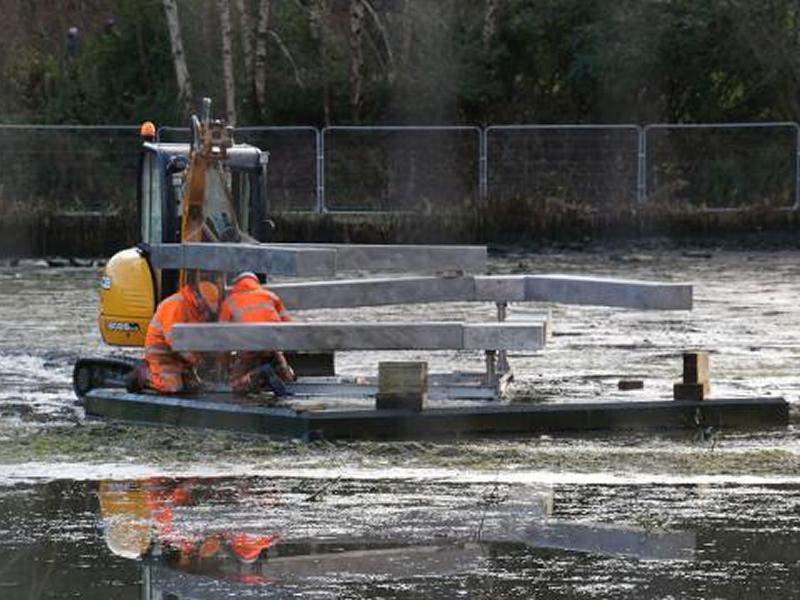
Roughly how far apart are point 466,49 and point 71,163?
8043 mm

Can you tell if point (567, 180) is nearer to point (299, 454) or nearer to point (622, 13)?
point (622, 13)

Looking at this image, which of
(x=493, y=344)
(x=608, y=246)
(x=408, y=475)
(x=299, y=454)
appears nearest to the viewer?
(x=408, y=475)

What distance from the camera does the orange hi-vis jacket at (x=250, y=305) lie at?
14.5m

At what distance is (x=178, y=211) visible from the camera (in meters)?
16.5

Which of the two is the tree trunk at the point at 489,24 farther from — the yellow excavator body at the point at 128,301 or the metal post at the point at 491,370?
the metal post at the point at 491,370

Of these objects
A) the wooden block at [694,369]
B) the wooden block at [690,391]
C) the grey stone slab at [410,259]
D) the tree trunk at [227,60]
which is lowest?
the wooden block at [690,391]

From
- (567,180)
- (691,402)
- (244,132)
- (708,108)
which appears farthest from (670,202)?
(691,402)

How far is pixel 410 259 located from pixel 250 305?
1.13 m

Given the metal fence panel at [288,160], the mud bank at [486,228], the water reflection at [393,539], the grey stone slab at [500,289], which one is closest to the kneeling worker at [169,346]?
the grey stone slab at [500,289]

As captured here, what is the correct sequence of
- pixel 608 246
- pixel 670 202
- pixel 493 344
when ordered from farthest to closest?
1. pixel 670 202
2. pixel 608 246
3. pixel 493 344

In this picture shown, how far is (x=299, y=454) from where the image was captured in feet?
41.9

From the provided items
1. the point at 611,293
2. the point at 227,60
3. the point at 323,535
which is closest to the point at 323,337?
the point at 611,293

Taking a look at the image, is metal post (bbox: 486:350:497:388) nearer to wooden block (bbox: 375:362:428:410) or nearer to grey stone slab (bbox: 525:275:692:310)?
grey stone slab (bbox: 525:275:692:310)

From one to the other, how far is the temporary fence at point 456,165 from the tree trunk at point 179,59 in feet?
7.04
